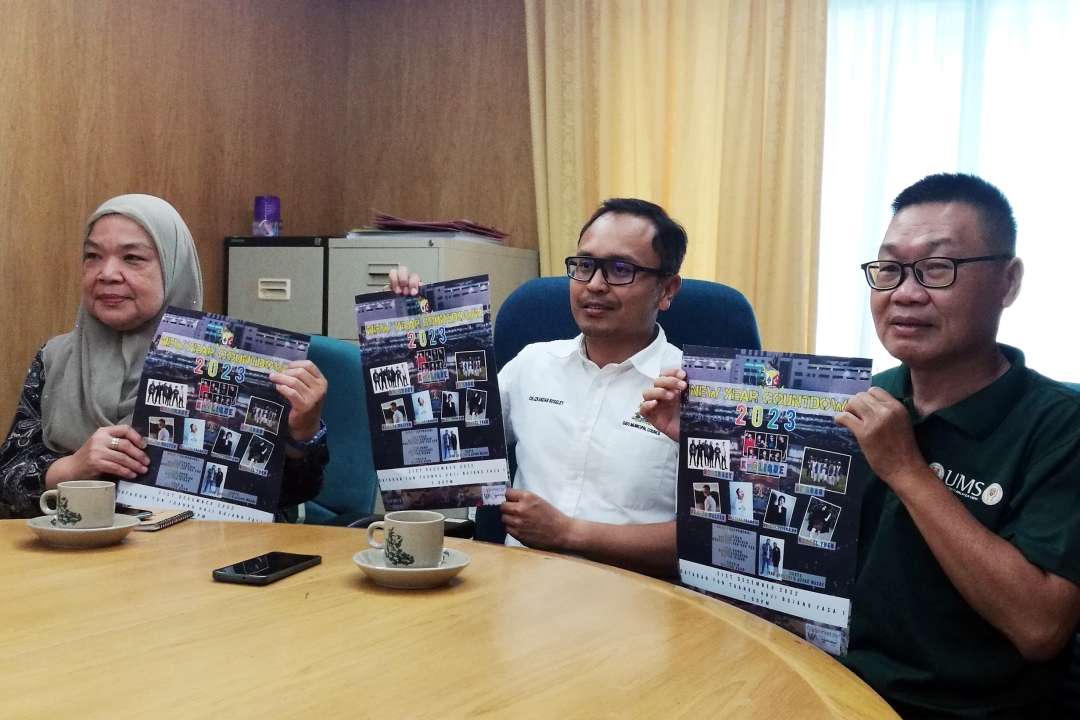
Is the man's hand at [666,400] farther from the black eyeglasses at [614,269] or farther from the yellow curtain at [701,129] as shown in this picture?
the yellow curtain at [701,129]

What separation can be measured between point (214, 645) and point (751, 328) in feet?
4.23

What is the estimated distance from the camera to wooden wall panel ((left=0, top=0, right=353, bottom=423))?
9.62ft

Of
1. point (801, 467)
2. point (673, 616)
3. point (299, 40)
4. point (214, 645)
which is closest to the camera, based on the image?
point (214, 645)

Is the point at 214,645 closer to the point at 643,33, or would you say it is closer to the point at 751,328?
the point at 751,328

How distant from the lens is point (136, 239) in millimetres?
2160

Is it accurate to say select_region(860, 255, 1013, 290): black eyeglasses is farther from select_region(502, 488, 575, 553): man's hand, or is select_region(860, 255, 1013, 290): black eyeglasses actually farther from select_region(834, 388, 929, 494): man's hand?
select_region(502, 488, 575, 553): man's hand

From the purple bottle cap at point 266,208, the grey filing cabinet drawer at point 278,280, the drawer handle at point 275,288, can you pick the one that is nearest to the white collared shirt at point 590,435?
the grey filing cabinet drawer at point 278,280

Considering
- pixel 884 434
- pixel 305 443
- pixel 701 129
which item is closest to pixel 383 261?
pixel 701 129

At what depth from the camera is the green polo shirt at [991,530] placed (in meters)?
1.24

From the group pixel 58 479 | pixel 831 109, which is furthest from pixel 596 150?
pixel 58 479

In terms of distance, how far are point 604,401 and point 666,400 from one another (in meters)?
0.40

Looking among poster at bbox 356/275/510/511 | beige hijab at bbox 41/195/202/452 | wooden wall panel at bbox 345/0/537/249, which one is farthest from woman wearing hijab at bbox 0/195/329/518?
wooden wall panel at bbox 345/0/537/249

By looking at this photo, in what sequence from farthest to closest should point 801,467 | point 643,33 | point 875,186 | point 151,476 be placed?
point 643,33 < point 875,186 < point 151,476 < point 801,467

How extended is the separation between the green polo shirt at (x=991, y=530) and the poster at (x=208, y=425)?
3.37ft
